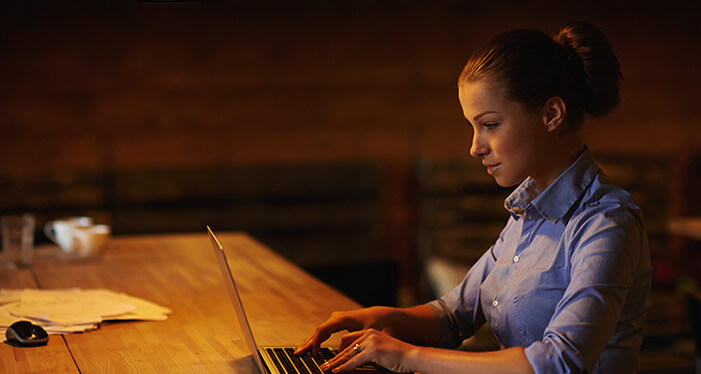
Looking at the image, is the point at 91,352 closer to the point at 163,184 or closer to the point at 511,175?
the point at 511,175

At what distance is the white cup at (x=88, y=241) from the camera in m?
2.55

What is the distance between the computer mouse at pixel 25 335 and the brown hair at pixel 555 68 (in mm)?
975

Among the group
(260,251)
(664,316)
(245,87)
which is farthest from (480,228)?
(260,251)

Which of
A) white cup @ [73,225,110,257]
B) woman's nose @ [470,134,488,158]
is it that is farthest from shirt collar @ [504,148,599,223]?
white cup @ [73,225,110,257]

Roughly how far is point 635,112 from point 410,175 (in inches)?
59.2

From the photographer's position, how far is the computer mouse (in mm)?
1580

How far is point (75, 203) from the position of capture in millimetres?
4383

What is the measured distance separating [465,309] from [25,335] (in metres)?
0.90

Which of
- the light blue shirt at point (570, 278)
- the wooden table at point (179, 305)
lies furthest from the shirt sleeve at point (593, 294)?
the wooden table at point (179, 305)

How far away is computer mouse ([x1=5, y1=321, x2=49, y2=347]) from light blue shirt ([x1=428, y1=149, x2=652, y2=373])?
0.81 metres

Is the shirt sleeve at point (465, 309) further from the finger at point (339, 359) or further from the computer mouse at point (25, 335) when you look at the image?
the computer mouse at point (25, 335)

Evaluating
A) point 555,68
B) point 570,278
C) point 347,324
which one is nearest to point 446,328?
point 347,324

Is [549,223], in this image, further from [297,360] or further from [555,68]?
[297,360]

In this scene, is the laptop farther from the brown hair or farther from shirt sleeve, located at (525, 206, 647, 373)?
the brown hair
